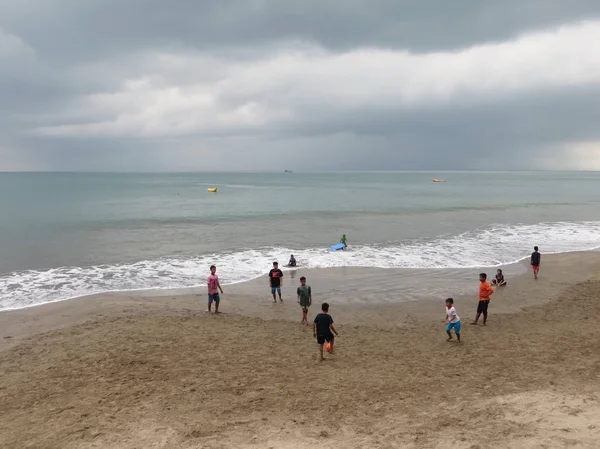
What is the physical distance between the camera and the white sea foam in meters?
17.6

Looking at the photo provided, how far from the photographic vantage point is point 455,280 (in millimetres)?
→ 18203

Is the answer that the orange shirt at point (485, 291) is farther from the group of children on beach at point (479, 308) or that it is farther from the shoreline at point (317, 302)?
the shoreline at point (317, 302)

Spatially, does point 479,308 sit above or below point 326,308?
below

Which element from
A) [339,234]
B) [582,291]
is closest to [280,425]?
[582,291]

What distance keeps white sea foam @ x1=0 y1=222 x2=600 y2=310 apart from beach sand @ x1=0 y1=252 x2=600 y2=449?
324cm

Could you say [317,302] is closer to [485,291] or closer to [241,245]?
[485,291]

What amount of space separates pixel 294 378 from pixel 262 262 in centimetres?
1406

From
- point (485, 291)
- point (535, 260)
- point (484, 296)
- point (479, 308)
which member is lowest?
point (479, 308)

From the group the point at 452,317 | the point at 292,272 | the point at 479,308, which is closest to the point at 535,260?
the point at 479,308

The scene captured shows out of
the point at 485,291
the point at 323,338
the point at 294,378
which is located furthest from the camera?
the point at 485,291

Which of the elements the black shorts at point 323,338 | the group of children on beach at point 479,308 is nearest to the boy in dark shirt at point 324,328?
→ the black shorts at point 323,338

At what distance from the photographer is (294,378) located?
8867 millimetres

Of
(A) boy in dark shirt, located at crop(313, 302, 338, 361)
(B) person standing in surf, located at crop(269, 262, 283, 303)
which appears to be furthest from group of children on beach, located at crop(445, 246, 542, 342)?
(B) person standing in surf, located at crop(269, 262, 283, 303)

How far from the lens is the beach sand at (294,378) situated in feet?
22.5
